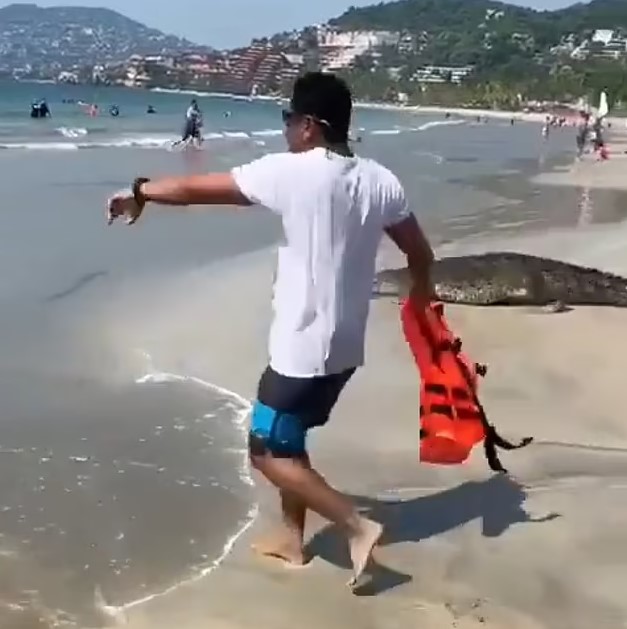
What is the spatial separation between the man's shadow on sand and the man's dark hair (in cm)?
153

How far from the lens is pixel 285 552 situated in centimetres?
431

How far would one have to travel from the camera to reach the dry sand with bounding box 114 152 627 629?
3.94m

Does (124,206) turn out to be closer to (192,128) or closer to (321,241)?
(321,241)

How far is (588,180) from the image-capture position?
26594mm

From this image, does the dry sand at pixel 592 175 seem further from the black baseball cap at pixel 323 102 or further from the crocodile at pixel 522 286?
the black baseball cap at pixel 323 102

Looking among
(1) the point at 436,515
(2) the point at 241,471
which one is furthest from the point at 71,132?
(1) the point at 436,515

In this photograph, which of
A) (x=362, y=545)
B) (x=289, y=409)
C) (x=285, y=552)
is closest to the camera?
(x=289, y=409)

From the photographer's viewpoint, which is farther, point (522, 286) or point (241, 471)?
point (522, 286)

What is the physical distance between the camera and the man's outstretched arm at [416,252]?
4.00 meters

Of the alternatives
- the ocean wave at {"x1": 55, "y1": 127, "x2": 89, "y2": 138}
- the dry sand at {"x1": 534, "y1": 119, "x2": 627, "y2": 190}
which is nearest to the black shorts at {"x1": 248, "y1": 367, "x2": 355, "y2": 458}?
the dry sand at {"x1": 534, "y1": 119, "x2": 627, "y2": 190}

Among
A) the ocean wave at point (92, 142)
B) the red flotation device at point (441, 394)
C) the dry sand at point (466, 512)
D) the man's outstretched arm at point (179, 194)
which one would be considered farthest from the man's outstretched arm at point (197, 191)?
the ocean wave at point (92, 142)

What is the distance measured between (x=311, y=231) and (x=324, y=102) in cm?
42

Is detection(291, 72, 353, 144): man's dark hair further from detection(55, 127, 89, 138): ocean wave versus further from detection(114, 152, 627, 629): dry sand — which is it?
detection(55, 127, 89, 138): ocean wave

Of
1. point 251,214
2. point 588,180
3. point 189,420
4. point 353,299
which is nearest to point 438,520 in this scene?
point 353,299
